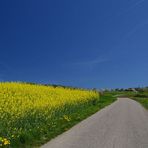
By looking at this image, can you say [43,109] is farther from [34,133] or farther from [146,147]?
[146,147]

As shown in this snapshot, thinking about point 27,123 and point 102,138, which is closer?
point 102,138

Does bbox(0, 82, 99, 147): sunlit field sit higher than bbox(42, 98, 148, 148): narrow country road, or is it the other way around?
bbox(0, 82, 99, 147): sunlit field

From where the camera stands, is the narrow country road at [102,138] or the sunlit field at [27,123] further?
the narrow country road at [102,138]

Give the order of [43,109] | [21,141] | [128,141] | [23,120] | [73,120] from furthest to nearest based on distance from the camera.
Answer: [73,120] < [43,109] < [23,120] < [128,141] < [21,141]

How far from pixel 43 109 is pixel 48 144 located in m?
5.68

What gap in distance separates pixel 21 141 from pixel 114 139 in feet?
12.6

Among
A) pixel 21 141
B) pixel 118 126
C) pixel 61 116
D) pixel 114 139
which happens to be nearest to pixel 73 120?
pixel 61 116

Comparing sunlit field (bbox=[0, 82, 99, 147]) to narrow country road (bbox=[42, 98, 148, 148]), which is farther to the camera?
narrow country road (bbox=[42, 98, 148, 148])

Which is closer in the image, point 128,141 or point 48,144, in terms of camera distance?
point 48,144

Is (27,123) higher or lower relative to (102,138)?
higher

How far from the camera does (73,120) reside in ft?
78.4

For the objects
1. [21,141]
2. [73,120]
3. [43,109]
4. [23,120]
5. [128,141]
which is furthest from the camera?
[73,120]

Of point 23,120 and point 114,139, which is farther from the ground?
point 23,120

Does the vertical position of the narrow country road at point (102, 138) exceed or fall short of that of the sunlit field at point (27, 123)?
it falls short
